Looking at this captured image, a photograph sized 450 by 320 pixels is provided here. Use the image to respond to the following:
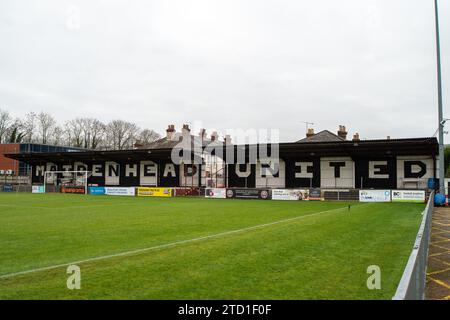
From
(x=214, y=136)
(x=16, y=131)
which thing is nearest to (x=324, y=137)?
(x=214, y=136)

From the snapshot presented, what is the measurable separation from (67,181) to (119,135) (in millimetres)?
38610

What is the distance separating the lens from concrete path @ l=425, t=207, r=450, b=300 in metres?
7.03

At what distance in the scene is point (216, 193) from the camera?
150 ft

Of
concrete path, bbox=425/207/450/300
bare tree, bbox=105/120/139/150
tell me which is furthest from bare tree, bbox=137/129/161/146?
concrete path, bbox=425/207/450/300

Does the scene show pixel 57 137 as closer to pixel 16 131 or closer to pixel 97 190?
pixel 16 131

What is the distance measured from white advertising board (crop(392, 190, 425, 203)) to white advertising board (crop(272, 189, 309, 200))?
8436mm

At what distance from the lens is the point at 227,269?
8.11 m

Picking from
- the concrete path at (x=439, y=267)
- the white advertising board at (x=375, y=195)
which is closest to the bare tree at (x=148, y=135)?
the white advertising board at (x=375, y=195)

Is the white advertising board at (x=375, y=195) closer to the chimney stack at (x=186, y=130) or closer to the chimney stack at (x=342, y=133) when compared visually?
the chimney stack at (x=342, y=133)

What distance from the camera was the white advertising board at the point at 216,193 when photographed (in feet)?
148

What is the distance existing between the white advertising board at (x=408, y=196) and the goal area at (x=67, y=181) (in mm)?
41346
